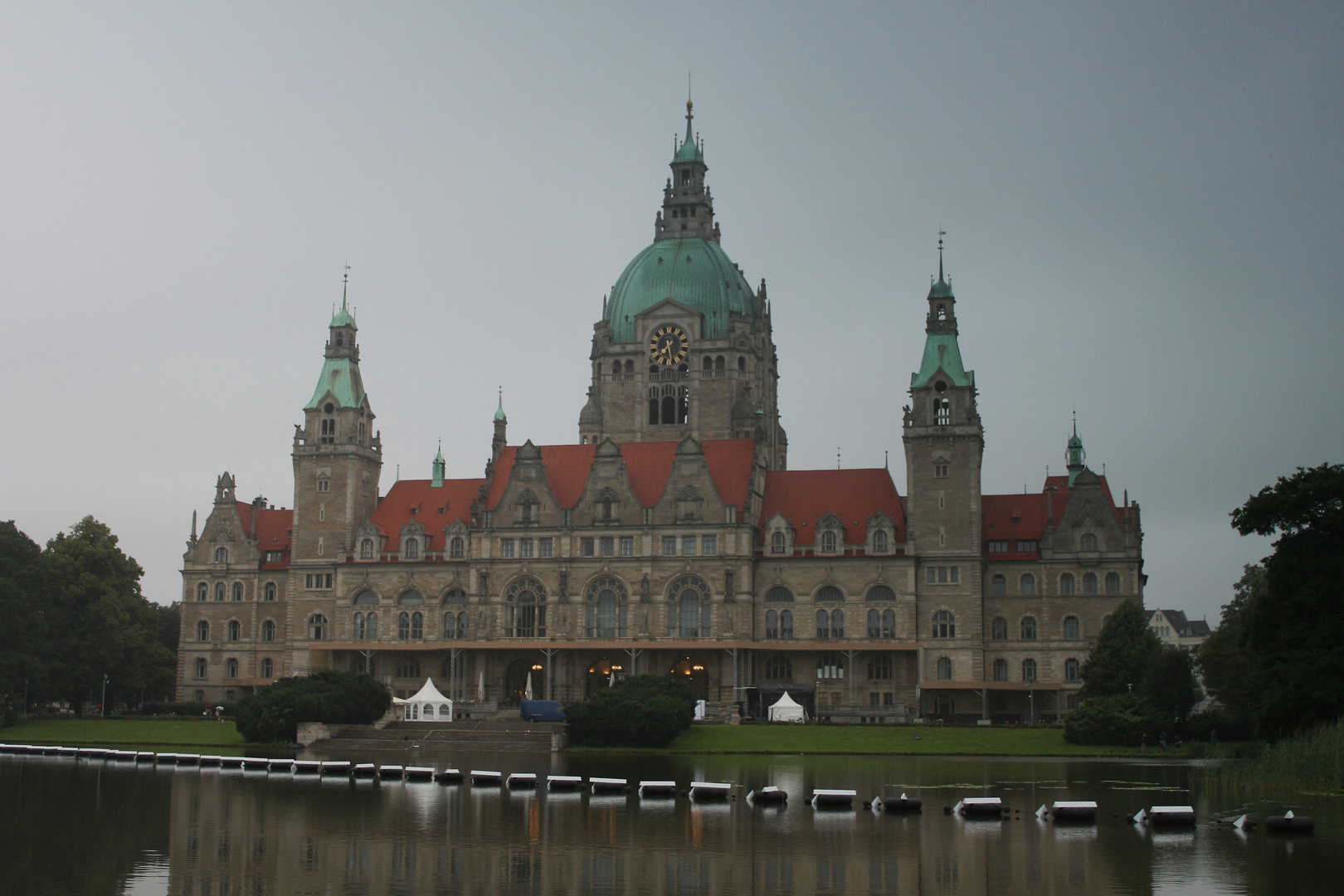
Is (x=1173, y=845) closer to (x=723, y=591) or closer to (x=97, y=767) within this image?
(x=97, y=767)

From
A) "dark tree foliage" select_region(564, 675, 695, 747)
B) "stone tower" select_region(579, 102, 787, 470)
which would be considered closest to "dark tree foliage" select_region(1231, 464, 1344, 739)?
"dark tree foliage" select_region(564, 675, 695, 747)

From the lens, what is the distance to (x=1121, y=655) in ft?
265

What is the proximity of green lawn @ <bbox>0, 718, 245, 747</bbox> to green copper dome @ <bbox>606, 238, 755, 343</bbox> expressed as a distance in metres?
45.9

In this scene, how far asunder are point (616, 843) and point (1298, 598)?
26.1 m

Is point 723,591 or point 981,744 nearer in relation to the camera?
Answer: point 981,744

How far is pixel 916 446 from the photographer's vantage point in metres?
97.7

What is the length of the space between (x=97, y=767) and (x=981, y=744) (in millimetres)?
39947

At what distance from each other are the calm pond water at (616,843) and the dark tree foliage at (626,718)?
58.4 feet

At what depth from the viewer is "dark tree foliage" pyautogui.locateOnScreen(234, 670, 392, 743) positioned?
76000 millimetres

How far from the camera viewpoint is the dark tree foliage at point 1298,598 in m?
50.6

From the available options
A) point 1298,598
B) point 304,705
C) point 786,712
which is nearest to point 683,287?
point 786,712

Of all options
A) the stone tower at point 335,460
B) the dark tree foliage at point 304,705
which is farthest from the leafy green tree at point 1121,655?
the stone tower at point 335,460

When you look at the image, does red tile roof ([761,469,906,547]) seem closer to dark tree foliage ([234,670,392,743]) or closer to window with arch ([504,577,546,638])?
window with arch ([504,577,546,638])

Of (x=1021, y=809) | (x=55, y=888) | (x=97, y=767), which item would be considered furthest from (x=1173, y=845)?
(x=97, y=767)
